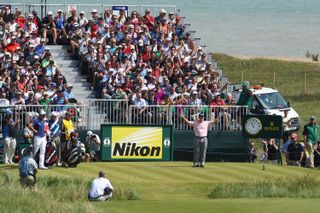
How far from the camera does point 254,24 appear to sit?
373ft

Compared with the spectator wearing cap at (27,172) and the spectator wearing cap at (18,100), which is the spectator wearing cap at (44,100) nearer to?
the spectator wearing cap at (18,100)

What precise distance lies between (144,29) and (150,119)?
6.50 meters

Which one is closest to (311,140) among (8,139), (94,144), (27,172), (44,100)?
(94,144)

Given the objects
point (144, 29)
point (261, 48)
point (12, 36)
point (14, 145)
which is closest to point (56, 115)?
point (14, 145)

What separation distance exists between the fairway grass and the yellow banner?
691 mm

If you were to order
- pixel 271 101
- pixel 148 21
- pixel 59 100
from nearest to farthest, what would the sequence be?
pixel 59 100
pixel 271 101
pixel 148 21

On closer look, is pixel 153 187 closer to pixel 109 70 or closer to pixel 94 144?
pixel 94 144

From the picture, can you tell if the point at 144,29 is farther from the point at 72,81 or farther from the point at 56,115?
the point at 56,115

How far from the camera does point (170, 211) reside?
3509 centimetres

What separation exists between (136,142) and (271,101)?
8.48 meters

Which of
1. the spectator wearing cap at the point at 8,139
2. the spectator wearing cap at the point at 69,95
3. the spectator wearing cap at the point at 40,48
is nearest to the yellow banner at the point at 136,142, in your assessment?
the spectator wearing cap at the point at 69,95

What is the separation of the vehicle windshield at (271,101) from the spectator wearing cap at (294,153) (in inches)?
211

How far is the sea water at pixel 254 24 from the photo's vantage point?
97.7 m

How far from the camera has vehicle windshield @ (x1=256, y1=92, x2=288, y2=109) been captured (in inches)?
2095
